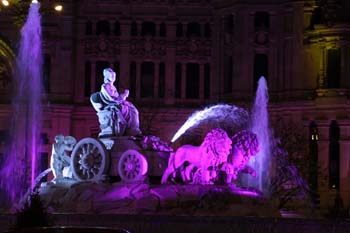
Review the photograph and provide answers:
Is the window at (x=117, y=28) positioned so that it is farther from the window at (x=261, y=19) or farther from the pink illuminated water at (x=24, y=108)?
the window at (x=261, y=19)

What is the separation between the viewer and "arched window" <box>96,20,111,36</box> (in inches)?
2307


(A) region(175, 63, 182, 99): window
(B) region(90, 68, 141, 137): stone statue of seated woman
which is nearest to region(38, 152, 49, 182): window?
(A) region(175, 63, 182, 99): window

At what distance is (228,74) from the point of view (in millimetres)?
56594

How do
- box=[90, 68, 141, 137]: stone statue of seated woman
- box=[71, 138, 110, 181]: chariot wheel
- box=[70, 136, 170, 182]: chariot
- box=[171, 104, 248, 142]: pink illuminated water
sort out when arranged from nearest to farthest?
box=[70, 136, 170, 182]: chariot
box=[71, 138, 110, 181]: chariot wheel
box=[90, 68, 141, 137]: stone statue of seated woman
box=[171, 104, 248, 142]: pink illuminated water

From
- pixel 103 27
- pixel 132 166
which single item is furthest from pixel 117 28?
pixel 132 166

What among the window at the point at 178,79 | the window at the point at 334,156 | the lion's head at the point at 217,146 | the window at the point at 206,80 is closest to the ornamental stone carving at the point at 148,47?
the window at the point at 178,79

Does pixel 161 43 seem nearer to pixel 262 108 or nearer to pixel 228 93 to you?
pixel 228 93

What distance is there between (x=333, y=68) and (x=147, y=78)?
1295cm

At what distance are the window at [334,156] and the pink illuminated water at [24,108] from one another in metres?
18.0

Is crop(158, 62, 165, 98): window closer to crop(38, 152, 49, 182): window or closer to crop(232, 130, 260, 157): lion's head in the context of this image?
crop(38, 152, 49, 182): window

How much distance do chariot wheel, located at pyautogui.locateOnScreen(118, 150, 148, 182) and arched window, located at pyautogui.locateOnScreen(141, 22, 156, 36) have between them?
3367 cm

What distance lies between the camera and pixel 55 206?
81.6 feet

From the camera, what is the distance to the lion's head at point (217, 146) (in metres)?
24.5

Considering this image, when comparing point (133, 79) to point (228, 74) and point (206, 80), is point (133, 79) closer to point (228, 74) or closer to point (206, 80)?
point (206, 80)
